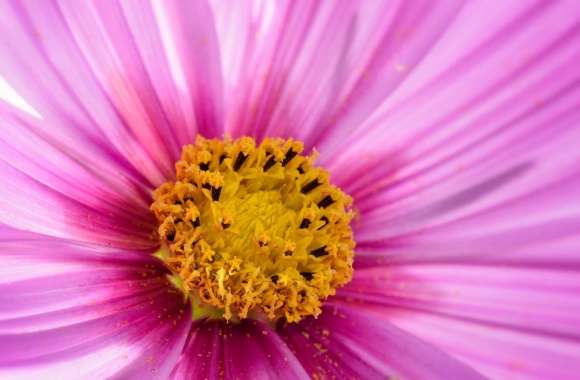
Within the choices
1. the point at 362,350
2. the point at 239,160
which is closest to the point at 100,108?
the point at 239,160

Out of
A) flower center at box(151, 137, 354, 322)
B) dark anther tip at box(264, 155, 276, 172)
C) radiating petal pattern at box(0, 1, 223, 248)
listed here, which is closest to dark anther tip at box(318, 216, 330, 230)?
flower center at box(151, 137, 354, 322)

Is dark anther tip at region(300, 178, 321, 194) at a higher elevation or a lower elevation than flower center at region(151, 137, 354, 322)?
higher

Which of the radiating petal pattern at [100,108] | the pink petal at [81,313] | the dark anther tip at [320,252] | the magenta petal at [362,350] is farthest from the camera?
the dark anther tip at [320,252]

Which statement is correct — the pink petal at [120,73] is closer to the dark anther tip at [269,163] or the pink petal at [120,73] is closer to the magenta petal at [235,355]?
the dark anther tip at [269,163]

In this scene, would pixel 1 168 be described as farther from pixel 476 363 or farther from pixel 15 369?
pixel 476 363

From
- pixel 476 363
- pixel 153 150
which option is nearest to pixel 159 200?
pixel 153 150

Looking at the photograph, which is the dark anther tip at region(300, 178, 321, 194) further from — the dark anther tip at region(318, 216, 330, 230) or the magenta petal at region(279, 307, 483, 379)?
the magenta petal at region(279, 307, 483, 379)

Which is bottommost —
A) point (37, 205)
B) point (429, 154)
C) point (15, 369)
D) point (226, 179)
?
point (15, 369)

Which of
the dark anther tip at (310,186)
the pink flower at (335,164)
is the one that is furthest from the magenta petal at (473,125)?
the dark anther tip at (310,186)
